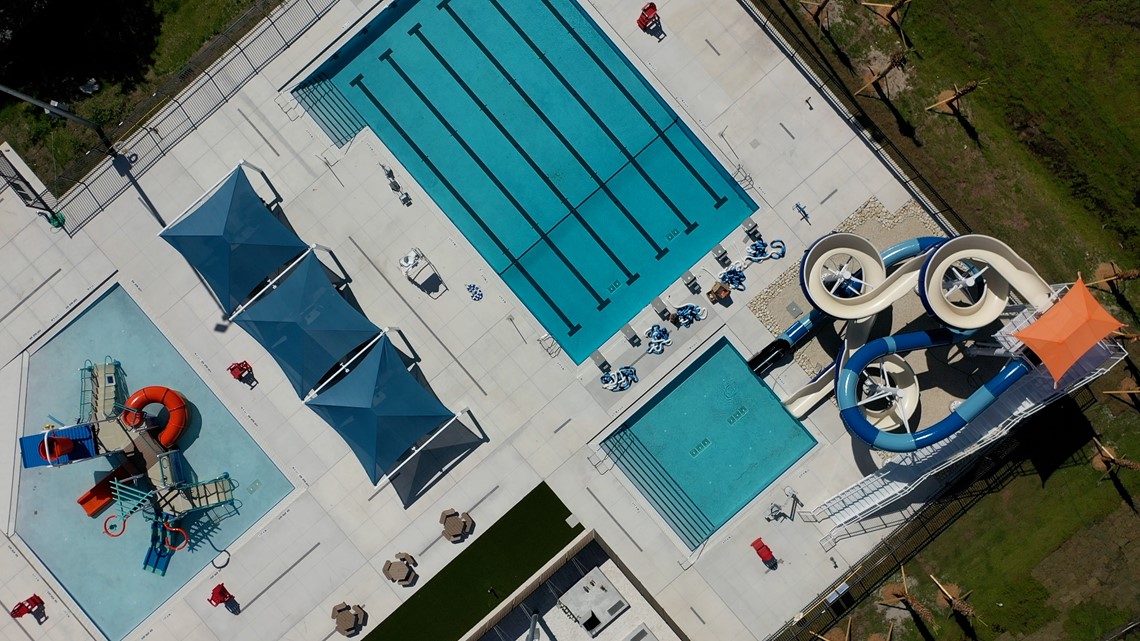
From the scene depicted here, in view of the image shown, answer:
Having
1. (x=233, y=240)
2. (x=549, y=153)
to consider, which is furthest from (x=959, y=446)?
(x=233, y=240)

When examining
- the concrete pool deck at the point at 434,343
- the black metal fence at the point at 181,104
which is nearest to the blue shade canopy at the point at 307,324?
the concrete pool deck at the point at 434,343

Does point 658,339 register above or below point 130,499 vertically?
below

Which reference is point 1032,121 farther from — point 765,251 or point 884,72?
point 765,251

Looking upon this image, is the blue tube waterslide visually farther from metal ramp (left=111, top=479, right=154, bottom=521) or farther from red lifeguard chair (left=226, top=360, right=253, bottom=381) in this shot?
metal ramp (left=111, top=479, right=154, bottom=521)

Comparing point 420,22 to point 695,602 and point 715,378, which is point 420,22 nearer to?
point 715,378

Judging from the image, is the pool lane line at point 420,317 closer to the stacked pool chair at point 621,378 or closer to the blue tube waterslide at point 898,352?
the stacked pool chair at point 621,378

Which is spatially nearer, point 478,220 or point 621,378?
point 621,378

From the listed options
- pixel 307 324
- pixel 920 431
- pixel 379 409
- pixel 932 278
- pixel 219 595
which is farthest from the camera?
pixel 219 595
